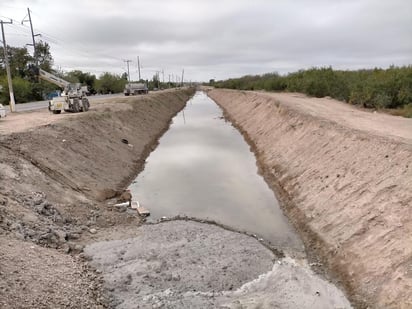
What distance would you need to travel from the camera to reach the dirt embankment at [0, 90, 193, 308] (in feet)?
24.3

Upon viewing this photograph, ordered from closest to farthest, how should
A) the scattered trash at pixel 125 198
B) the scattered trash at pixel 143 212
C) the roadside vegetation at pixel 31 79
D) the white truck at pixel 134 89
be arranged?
the scattered trash at pixel 143 212 < the scattered trash at pixel 125 198 < the roadside vegetation at pixel 31 79 < the white truck at pixel 134 89

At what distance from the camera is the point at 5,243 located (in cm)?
841

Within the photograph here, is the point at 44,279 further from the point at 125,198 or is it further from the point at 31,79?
the point at 31,79

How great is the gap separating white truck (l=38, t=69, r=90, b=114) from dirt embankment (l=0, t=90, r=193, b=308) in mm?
4532

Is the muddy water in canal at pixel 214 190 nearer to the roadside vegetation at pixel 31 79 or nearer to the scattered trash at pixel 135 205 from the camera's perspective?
the scattered trash at pixel 135 205

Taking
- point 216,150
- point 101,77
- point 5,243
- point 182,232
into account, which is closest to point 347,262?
point 182,232

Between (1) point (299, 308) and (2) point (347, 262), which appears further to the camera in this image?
(2) point (347, 262)

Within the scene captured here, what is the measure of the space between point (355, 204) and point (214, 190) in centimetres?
707

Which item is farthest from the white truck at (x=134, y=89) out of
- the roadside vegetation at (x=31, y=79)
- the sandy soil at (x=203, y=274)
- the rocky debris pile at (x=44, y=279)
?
the rocky debris pile at (x=44, y=279)

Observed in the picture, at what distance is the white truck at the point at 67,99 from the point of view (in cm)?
2736

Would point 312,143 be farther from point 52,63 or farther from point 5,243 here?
point 52,63

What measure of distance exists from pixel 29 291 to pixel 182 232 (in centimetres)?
519

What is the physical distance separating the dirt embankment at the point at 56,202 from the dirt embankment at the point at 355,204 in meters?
5.77

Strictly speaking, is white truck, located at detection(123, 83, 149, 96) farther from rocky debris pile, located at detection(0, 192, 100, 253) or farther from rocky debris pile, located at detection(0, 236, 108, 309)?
rocky debris pile, located at detection(0, 236, 108, 309)
